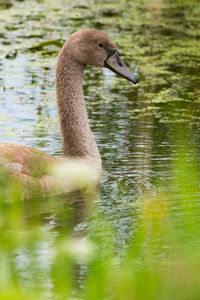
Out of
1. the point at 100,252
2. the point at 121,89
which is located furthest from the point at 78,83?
the point at 121,89

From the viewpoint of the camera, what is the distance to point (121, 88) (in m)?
10.4

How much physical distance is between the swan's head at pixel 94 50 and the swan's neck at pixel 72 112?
2.6 inches

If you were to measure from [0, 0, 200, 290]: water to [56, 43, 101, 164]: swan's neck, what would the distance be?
0.33 m

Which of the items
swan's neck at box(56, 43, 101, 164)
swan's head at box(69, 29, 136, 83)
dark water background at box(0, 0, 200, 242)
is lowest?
dark water background at box(0, 0, 200, 242)

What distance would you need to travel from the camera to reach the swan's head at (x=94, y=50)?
6672 mm

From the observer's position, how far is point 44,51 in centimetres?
1222

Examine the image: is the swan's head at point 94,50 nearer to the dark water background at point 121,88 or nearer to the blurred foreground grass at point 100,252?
the dark water background at point 121,88

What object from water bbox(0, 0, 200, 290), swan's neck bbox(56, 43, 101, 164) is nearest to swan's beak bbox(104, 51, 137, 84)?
swan's neck bbox(56, 43, 101, 164)

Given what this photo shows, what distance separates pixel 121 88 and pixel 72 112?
387 centimetres

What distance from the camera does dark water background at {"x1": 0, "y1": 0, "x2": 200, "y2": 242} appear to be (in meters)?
6.94

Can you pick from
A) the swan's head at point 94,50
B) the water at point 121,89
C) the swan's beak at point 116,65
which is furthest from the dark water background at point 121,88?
the swan's head at point 94,50

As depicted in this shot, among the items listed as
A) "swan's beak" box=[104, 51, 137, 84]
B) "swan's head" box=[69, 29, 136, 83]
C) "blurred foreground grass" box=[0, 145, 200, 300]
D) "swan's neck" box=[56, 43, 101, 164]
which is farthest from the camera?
"swan's beak" box=[104, 51, 137, 84]

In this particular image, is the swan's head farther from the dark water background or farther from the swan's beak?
the dark water background

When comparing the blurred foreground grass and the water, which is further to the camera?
the water
